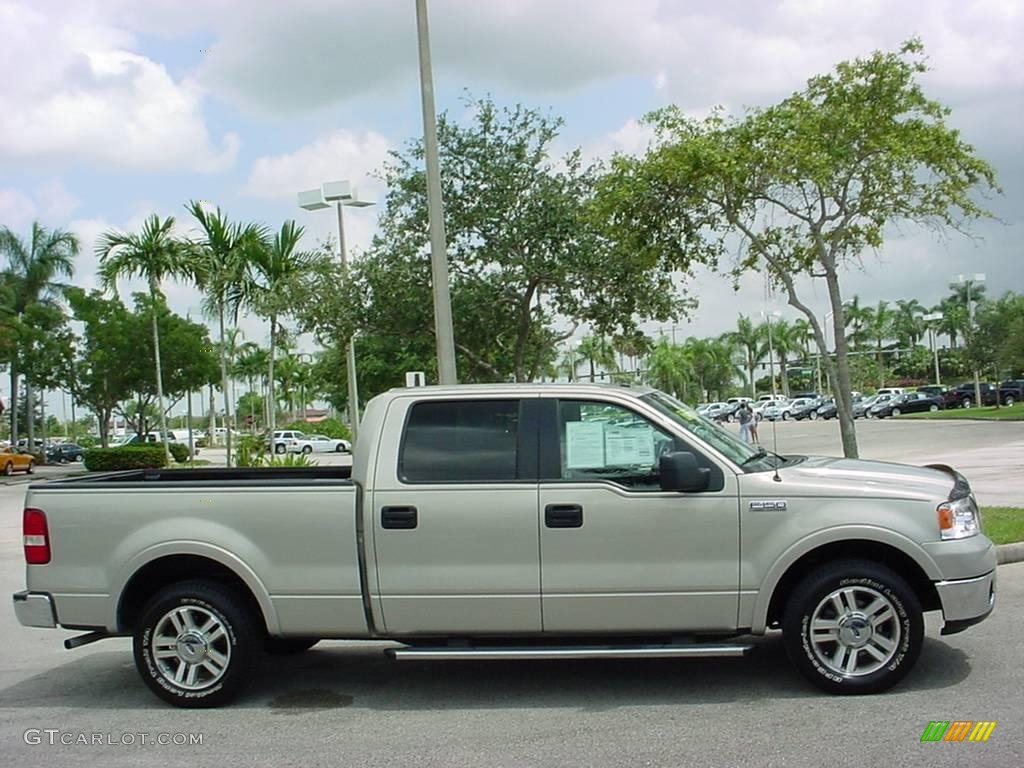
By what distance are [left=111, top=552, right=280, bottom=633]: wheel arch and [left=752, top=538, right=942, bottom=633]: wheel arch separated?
9.37 feet

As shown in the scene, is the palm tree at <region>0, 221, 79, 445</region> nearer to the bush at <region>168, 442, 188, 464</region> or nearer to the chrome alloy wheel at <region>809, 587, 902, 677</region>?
the bush at <region>168, 442, 188, 464</region>

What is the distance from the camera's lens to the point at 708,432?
663 cm

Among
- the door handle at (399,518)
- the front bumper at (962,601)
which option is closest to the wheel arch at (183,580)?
the door handle at (399,518)

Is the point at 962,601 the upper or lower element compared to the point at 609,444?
lower

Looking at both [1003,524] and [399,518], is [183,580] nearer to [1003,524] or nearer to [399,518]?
[399,518]

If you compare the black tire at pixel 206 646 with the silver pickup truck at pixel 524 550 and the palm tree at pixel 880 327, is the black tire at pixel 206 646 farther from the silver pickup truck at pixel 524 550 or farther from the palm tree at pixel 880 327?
the palm tree at pixel 880 327

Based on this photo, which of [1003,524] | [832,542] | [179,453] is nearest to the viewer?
[832,542]

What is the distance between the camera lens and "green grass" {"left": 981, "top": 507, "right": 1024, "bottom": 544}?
34.6ft

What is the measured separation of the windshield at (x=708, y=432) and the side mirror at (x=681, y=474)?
1.11 feet

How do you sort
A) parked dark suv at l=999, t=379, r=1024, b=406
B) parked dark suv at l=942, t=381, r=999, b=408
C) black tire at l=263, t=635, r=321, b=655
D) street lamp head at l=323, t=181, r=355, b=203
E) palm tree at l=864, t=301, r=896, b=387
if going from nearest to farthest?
1. black tire at l=263, t=635, r=321, b=655
2. street lamp head at l=323, t=181, r=355, b=203
3. parked dark suv at l=942, t=381, r=999, b=408
4. parked dark suv at l=999, t=379, r=1024, b=406
5. palm tree at l=864, t=301, r=896, b=387

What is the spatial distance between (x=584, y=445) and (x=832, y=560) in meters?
1.56

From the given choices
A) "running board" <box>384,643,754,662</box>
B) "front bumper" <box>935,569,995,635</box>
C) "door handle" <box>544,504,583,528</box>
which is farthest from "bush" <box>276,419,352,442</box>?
"front bumper" <box>935,569,995,635</box>

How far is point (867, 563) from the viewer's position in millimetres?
6113

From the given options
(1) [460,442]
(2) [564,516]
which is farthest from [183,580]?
(2) [564,516]
